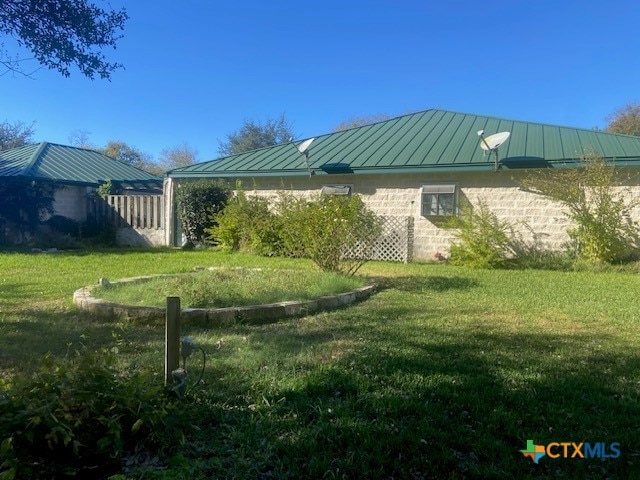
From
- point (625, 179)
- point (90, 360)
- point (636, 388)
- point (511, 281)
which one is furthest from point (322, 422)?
point (625, 179)

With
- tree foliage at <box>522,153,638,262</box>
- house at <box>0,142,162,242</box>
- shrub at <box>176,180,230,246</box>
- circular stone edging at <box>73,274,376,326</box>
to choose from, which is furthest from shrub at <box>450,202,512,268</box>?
house at <box>0,142,162,242</box>

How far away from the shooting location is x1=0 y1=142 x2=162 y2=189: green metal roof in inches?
575

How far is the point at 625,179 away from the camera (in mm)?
10844

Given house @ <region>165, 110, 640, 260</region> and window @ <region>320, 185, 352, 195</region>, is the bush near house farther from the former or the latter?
window @ <region>320, 185, 352, 195</region>

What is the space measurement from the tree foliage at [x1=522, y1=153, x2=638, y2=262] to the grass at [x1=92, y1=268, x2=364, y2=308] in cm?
665

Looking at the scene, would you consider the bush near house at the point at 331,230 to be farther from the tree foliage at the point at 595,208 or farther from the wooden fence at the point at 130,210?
the wooden fence at the point at 130,210

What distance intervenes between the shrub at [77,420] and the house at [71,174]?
1426 centimetres

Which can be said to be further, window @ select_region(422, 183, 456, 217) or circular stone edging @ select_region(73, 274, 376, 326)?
window @ select_region(422, 183, 456, 217)

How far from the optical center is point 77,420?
6.93ft

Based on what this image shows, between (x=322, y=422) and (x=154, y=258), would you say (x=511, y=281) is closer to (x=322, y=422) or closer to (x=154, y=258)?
(x=322, y=422)

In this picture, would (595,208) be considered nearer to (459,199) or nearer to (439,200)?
(459,199)

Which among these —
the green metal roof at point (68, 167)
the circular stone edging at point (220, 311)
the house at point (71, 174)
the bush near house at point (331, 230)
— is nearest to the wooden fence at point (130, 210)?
the house at point (71, 174)

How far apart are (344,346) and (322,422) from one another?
1.49m

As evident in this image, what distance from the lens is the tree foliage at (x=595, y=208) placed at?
10398mm
